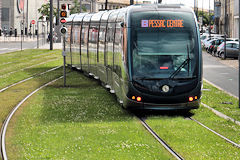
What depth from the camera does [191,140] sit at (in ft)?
37.5

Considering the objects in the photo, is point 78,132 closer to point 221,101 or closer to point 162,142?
point 162,142

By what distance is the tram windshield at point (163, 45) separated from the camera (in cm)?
1476

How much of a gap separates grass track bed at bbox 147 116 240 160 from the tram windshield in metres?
1.28

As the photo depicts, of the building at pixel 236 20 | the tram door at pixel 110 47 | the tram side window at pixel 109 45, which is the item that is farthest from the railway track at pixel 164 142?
the building at pixel 236 20

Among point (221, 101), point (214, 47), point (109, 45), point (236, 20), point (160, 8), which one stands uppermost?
point (236, 20)

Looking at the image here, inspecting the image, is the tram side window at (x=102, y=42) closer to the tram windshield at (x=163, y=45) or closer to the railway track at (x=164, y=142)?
the tram windshield at (x=163, y=45)

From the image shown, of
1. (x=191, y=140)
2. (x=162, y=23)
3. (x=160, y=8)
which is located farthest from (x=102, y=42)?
(x=191, y=140)

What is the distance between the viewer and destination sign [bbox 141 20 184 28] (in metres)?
15.2

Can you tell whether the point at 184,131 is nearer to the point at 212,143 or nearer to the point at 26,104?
the point at 212,143

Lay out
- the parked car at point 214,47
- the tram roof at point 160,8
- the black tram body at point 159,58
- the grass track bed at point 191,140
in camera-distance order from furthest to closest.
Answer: the parked car at point 214,47
the tram roof at point 160,8
the black tram body at point 159,58
the grass track bed at point 191,140

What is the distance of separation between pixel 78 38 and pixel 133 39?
11704 mm

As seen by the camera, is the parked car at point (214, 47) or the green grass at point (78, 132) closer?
the green grass at point (78, 132)

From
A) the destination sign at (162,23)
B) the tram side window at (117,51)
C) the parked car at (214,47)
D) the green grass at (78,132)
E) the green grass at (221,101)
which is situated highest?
the destination sign at (162,23)

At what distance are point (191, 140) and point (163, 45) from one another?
410 cm
